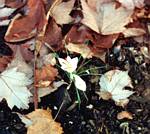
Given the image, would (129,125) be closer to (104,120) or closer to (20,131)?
(104,120)

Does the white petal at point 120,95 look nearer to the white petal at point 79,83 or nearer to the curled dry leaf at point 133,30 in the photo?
the white petal at point 79,83

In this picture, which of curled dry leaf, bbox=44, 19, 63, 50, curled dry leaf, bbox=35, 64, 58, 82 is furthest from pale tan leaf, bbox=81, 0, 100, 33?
curled dry leaf, bbox=35, 64, 58, 82

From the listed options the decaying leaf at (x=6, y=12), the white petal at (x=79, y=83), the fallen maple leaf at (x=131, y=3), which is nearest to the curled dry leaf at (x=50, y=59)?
the white petal at (x=79, y=83)

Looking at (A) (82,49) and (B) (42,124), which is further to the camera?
(A) (82,49)

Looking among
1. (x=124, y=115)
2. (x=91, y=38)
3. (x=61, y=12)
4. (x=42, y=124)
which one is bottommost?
(x=124, y=115)

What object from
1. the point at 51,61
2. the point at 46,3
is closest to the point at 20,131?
the point at 51,61

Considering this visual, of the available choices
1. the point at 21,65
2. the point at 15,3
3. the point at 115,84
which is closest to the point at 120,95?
the point at 115,84

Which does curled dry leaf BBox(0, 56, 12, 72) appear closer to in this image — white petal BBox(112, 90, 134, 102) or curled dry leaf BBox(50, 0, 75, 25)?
curled dry leaf BBox(50, 0, 75, 25)

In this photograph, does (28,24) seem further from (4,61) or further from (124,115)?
(124,115)
